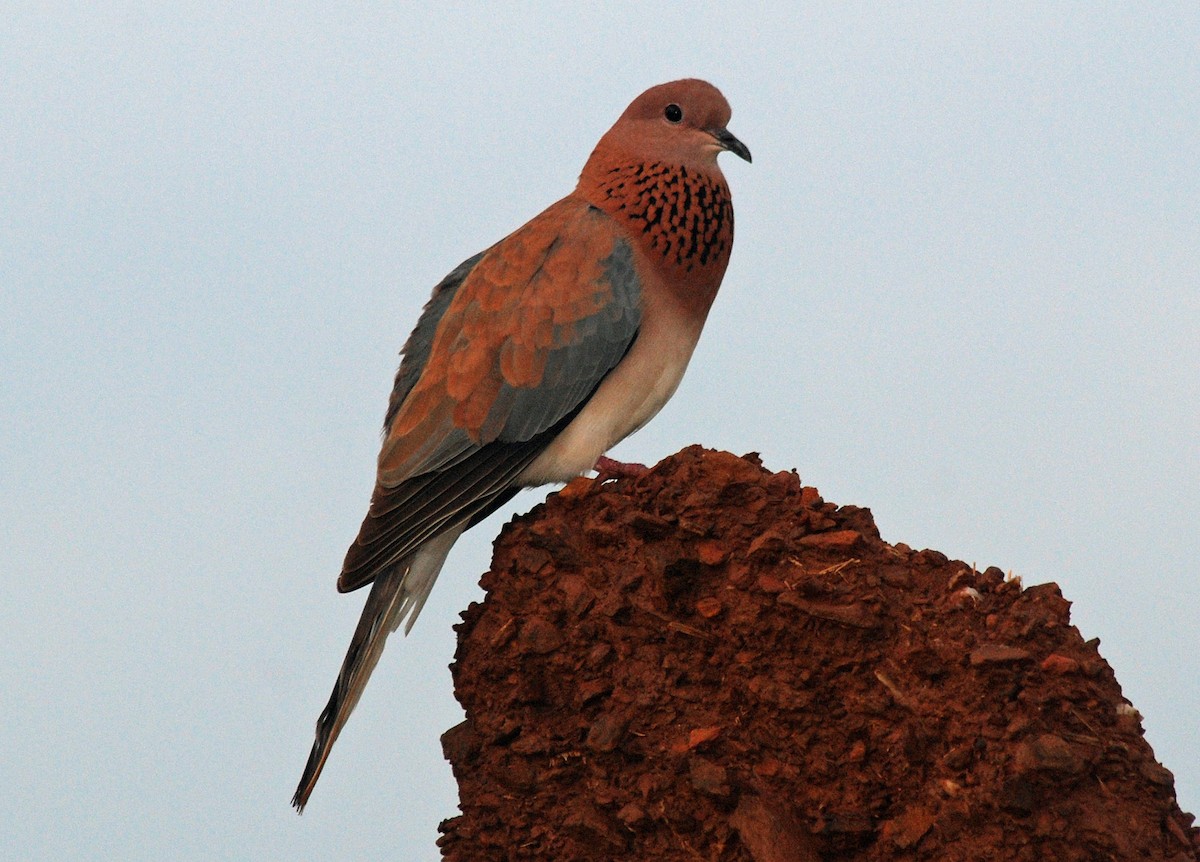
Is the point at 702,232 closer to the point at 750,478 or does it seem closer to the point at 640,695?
the point at 750,478

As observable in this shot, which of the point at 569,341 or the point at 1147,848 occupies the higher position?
the point at 569,341

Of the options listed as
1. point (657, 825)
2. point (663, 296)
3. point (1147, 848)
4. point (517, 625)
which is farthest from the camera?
point (663, 296)

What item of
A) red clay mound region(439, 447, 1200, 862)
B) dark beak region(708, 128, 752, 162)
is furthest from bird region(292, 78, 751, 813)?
red clay mound region(439, 447, 1200, 862)

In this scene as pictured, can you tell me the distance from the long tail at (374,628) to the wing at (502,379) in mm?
182

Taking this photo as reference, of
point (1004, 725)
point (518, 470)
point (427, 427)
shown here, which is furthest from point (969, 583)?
point (427, 427)

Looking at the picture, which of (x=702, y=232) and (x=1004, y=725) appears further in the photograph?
(x=702, y=232)

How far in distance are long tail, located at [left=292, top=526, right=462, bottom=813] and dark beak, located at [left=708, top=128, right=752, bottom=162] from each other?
2.20 meters

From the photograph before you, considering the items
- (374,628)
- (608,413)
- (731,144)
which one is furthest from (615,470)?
(731,144)

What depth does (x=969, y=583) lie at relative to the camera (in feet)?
18.7

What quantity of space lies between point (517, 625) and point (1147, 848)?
2557 mm

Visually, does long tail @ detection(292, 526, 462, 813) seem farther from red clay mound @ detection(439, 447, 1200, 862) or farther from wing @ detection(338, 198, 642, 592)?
red clay mound @ detection(439, 447, 1200, 862)

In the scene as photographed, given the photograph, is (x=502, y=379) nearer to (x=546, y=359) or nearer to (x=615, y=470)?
(x=546, y=359)

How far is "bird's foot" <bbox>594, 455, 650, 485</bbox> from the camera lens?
6203 millimetres

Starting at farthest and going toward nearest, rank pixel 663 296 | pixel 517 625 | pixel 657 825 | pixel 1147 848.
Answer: pixel 663 296, pixel 517 625, pixel 657 825, pixel 1147 848
